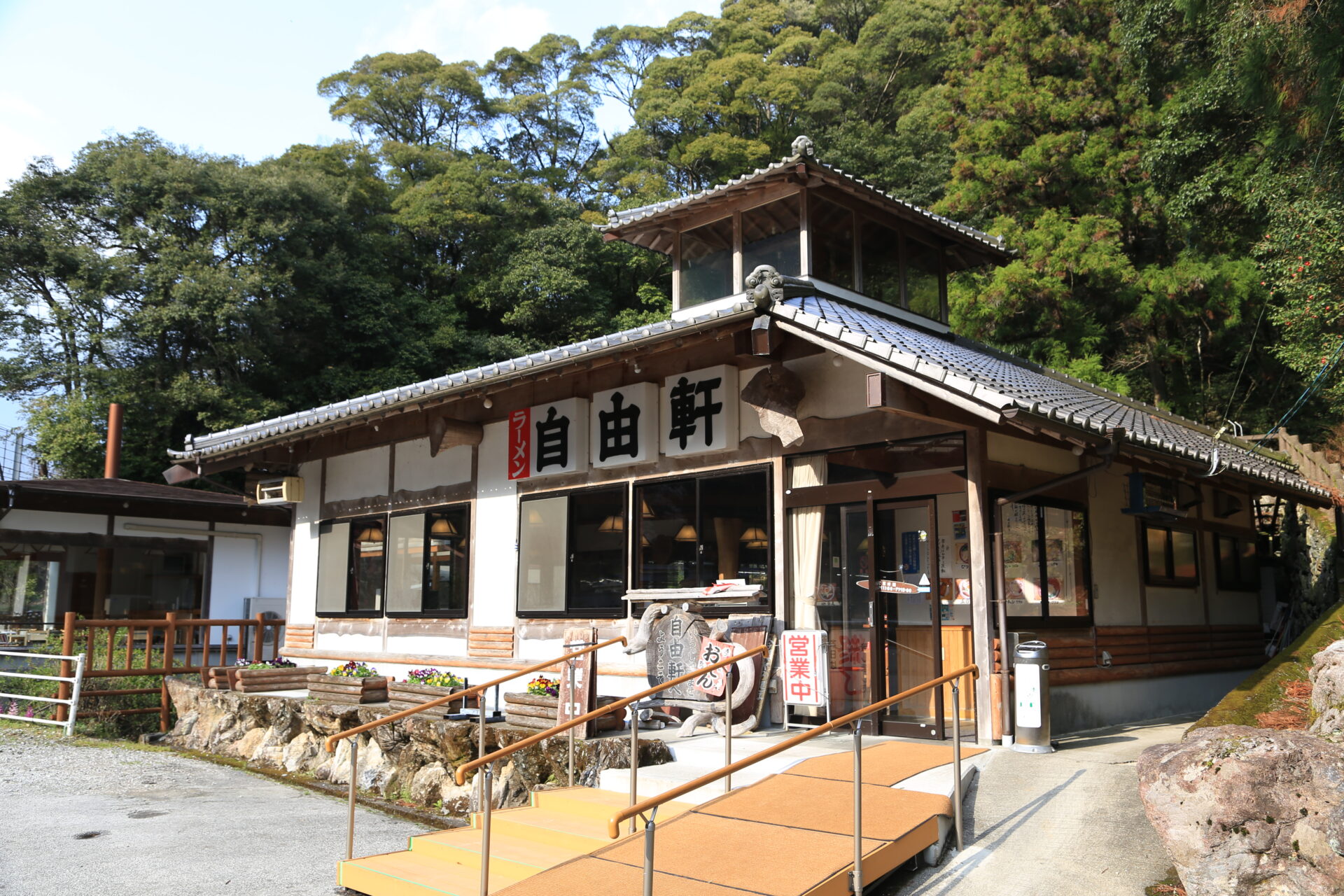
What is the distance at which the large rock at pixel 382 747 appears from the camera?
8094mm

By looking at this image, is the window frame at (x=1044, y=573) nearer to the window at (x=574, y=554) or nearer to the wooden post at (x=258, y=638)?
the window at (x=574, y=554)

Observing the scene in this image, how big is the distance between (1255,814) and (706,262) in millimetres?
8214

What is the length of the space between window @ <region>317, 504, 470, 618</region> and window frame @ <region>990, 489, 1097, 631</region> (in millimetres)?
6798

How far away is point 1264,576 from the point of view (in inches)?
541

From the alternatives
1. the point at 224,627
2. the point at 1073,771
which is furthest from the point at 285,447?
the point at 1073,771

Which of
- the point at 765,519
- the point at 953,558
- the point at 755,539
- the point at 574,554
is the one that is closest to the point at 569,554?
the point at 574,554

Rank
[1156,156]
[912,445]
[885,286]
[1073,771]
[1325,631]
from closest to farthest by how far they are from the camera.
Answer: [1073,771] < [1325,631] < [912,445] < [885,286] < [1156,156]

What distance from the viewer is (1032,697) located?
23.6 ft

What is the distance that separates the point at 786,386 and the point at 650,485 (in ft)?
6.87

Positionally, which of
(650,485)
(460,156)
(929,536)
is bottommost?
(929,536)

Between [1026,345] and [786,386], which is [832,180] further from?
[1026,345]

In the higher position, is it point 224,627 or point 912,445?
point 912,445

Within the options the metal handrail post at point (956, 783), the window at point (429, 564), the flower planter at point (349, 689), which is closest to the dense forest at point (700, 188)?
the metal handrail post at point (956, 783)

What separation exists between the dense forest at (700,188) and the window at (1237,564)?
12.7ft
